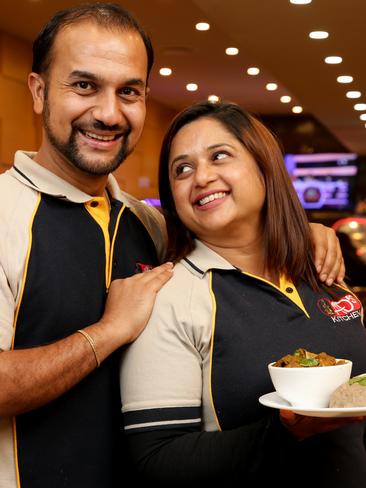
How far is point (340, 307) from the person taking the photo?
5.84 feet

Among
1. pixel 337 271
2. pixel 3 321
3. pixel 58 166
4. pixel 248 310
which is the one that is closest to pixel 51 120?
pixel 58 166

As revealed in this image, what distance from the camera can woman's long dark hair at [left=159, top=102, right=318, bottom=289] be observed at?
5.83 feet

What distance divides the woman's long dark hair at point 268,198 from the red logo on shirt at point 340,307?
6 cm

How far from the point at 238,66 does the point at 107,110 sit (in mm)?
7169

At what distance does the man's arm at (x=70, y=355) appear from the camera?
1.43 meters

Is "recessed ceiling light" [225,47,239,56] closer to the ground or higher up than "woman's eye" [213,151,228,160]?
higher up

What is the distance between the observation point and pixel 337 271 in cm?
188

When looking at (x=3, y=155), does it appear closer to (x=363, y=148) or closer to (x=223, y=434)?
(x=223, y=434)

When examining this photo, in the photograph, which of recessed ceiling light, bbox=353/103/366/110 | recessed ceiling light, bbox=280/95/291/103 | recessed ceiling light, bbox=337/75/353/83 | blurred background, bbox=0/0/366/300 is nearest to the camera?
blurred background, bbox=0/0/366/300

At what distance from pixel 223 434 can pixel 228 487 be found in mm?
134

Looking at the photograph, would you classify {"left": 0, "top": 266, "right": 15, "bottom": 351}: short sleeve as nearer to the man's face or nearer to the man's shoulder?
the man's face

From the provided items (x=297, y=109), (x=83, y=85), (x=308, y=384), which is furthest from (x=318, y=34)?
(x=297, y=109)

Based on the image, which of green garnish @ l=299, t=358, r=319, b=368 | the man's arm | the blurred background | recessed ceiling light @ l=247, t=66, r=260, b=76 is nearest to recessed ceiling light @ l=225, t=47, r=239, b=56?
the blurred background

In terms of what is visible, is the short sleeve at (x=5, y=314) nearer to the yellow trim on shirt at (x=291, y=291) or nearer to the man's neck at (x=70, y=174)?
the man's neck at (x=70, y=174)
